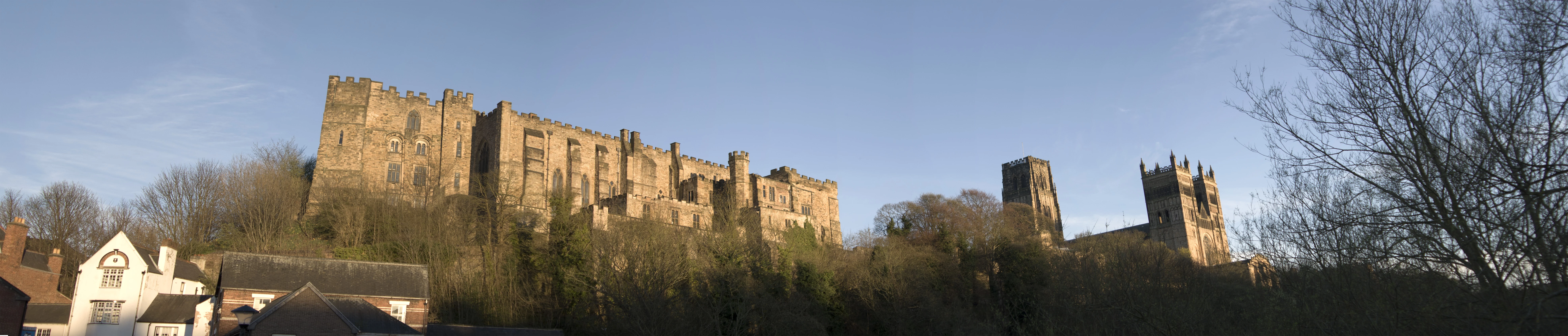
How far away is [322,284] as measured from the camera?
2884cm

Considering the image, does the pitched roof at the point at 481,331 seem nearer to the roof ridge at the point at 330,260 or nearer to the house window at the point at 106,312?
the roof ridge at the point at 330,260

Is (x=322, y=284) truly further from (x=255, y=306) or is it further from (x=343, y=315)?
(x=343, y=315)

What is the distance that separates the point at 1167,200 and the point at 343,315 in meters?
93.2

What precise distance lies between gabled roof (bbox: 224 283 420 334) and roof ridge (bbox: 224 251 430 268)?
1720 millimetres

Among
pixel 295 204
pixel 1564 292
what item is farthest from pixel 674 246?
pixel 1564 292

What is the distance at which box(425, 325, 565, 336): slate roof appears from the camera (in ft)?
96.9

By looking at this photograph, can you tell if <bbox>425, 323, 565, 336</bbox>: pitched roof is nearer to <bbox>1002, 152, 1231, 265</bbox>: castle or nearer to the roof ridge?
the roof ridge

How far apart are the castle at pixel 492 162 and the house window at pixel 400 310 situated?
36.4ft

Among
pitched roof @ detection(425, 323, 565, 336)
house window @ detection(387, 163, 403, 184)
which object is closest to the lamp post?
pitched roof @ detection(425, 323, 565, 336)

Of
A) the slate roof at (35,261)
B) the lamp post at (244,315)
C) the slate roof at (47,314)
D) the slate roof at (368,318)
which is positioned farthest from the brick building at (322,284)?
the slate roof at (35,261)

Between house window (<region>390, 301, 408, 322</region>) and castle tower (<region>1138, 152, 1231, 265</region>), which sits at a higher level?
castle tower (<region>1138, 152, 1231, 265</region>)

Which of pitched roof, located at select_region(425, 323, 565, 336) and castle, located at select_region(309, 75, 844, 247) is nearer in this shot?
pitched roof, located at select_region(425, 323, 565, 336)

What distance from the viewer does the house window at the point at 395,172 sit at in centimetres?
4556

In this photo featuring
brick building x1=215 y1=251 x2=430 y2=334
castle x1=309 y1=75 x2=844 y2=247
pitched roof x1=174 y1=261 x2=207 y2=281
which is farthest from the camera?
castle x1=309 y1=75 x2=844 y2=247
